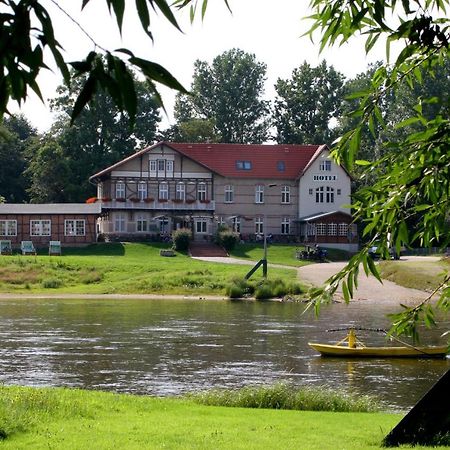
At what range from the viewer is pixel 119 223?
72.3 m

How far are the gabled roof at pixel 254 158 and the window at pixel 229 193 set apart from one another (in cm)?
95

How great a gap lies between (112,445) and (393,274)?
47098 mm

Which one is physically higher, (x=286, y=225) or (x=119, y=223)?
(x=119, y=223)

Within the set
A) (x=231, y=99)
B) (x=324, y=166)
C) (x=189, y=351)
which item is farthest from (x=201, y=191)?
Answer: (x=189, y=351)

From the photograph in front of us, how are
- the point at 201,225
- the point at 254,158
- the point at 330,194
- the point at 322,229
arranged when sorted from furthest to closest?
the point at 254,158, the point at 330,194, the point at 201,225, the point at 322,229

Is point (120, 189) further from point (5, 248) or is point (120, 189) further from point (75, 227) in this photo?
point (5, 248)

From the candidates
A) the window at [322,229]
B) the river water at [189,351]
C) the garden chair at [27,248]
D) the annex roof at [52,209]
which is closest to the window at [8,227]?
the annex roof at [52,209]

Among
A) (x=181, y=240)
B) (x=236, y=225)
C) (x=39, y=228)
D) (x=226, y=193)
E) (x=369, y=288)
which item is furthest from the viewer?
(x=226, y=193)

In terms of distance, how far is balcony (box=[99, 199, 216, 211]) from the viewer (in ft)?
234

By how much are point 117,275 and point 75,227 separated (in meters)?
16.3

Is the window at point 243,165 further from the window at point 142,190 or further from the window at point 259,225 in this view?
the window at point 142,190

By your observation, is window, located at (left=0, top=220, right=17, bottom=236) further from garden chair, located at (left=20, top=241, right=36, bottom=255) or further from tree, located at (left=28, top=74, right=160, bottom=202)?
tree, located at (left=28, top=74, right=160, bottom=202)

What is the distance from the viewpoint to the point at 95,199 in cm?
7631

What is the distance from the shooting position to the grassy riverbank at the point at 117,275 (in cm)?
5169
